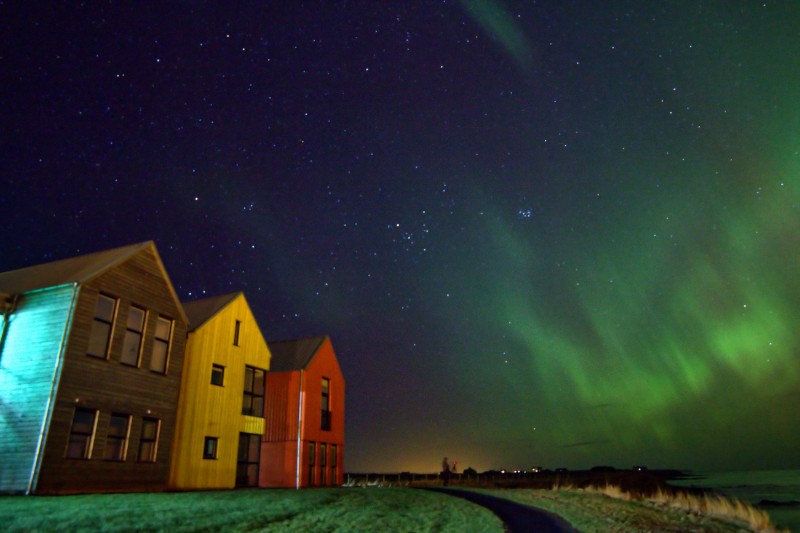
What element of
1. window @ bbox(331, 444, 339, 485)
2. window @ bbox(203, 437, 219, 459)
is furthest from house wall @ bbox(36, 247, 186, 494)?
window @ bbox(331, 444, 339, 485)

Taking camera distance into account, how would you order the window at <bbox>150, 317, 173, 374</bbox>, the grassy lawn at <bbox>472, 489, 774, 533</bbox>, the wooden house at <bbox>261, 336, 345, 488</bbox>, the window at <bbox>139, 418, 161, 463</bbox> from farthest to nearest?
1. the wooden house at <bbox>261, 336, 345, 488</bbox>
2. the window at <bbox>150, 317, 173, 374</bbox>
3. the window at <bbox>139, 418, 161, 463</bbox>
4. the grassy lawn at <bbox>472, 489, 774, 533</bbox>

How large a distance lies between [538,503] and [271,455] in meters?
16.3

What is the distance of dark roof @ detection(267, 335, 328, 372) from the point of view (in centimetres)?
3397

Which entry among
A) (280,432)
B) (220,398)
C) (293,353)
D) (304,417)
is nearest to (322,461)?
(304,417)

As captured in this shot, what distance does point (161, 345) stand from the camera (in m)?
23.1

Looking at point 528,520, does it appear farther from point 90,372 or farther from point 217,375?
point 217,375

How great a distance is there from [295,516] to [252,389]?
1719 centimetres

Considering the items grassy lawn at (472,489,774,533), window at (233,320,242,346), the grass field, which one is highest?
window at (233,320,242,346)

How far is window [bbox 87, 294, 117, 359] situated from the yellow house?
16.0ft

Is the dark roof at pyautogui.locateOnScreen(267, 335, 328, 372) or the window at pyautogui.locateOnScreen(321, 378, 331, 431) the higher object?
the dark roof at pyautogui.locateOnScreen(267, 335, 328, 372)

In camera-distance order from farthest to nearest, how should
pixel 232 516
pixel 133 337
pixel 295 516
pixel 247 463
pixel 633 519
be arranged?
pixel 247 463, pixel 133 337, pixel 633 519, pixel 295 516, pixel 232 516

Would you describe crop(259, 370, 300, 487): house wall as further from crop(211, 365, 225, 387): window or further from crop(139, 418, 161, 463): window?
crop(139, 418, 161, 463): window

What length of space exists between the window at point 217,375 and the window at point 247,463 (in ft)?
12.0

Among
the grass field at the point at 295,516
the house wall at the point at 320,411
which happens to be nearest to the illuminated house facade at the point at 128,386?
the house wall at the point at 320,411
